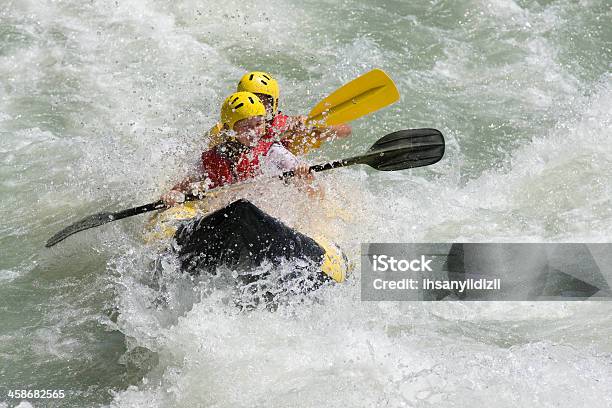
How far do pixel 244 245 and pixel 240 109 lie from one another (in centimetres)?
105

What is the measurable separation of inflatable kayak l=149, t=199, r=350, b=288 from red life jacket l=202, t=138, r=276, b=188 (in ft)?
1.49

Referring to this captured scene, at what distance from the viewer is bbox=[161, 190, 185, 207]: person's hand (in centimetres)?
503

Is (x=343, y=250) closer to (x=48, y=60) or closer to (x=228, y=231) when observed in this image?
(x=228, y=231)

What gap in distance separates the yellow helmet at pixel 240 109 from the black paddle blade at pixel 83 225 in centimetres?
96

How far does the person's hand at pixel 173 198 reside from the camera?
16.5ft

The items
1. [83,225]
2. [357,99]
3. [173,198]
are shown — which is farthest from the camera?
[357,99]

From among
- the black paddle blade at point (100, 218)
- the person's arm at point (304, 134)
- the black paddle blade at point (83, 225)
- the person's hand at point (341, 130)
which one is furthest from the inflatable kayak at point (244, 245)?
the person's hand at point (341, 130)

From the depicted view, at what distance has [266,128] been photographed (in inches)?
216

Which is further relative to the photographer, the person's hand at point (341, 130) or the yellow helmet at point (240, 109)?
the person's hand at point (341, 130)

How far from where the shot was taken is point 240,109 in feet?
17.0

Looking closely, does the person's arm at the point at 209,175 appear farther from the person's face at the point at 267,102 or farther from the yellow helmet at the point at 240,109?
the person's face at the point at 267,102

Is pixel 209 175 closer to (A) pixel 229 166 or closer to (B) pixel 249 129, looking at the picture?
(A) pixel 229 166

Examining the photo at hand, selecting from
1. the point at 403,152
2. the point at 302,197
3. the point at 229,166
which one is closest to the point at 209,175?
the point at 229,166

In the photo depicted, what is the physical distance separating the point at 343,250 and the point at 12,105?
3.83 m
